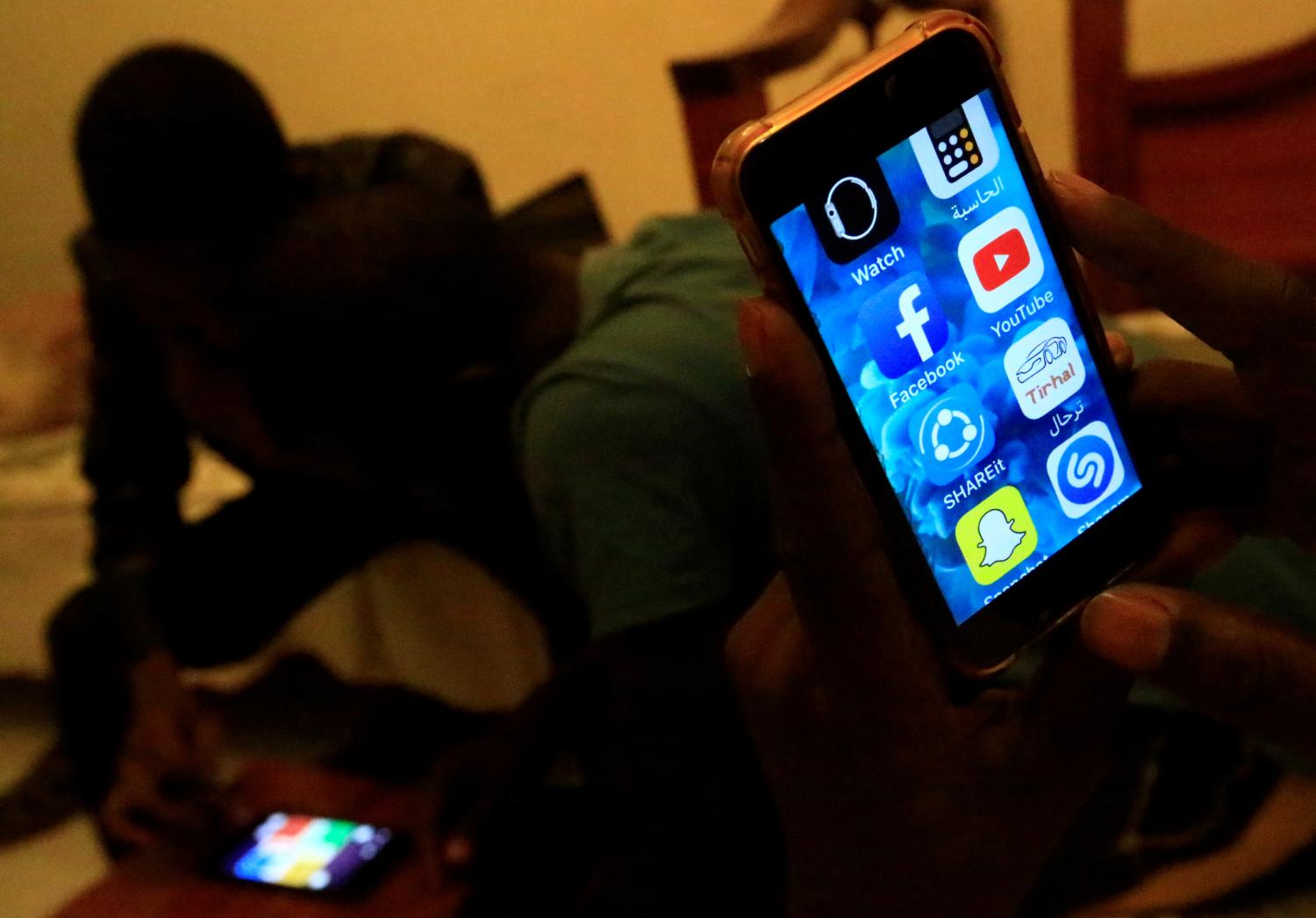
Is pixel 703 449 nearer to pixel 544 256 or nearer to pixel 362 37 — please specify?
pixel 544 256

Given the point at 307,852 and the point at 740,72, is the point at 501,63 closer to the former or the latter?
the point at 740,72

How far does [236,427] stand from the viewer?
109 centimetres

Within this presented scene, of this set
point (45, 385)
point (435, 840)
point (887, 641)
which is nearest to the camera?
point (887, 641)

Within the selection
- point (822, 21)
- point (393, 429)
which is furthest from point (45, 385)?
point (822, 21)

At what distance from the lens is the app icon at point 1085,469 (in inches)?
19.3

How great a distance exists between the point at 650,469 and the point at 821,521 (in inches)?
15.0

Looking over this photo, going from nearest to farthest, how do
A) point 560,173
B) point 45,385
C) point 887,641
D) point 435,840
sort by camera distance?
point 887,641 < point 435,840 < point 45,385 < point 560,173

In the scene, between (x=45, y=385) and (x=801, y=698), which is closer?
(x=801, y=698)

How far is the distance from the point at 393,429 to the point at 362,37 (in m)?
1.04

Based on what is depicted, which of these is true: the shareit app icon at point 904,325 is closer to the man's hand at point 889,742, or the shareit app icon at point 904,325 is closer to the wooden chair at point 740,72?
the man's hand at point 889,742

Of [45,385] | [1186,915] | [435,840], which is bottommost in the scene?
[1186,915]

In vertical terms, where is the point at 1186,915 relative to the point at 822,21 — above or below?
below

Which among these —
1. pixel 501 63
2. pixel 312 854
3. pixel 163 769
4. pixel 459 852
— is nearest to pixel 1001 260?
pixel 459 852

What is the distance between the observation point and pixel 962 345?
1.48 ft
